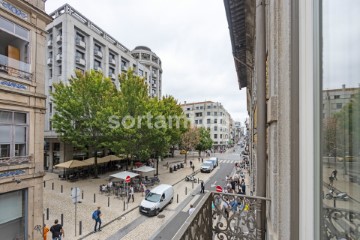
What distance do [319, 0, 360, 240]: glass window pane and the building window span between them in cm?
1085

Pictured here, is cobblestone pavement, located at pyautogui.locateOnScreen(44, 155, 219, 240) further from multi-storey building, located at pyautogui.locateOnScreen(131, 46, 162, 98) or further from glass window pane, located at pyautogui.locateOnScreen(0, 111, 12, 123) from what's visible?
multi-storey building, located at pyautogui.locateOnScreen(131, 46, 162, 98)

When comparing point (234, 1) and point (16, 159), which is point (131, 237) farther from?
point (234, 1)

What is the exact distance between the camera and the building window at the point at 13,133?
8555 millimetres

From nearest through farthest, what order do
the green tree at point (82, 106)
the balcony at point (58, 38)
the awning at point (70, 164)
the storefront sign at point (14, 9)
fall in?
1. the storefront sign at point (14, 9)
2. the awning at point (70, 164)
3. the green tree at point (82, 106)
4. the balcony at point (58, 38)

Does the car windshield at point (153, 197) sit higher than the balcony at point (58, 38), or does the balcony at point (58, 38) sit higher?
the balcony at point (58, 38)

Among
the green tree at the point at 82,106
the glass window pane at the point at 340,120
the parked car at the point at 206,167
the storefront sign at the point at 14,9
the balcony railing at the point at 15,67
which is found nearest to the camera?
the glass window pane at the point at 340,120

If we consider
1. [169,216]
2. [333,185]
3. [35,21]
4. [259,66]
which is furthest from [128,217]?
[333,185]

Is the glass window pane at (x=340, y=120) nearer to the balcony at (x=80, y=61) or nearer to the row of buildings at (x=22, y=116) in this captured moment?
the row of buildings at (x=22, y=116)

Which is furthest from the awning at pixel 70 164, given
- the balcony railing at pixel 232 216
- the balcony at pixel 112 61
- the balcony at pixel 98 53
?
the balcony at pixel 112 61

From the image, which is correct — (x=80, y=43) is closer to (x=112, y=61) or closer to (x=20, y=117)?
(x=112, y=61)

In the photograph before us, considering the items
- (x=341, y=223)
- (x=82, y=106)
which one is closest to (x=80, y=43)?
(x=82, y=106)

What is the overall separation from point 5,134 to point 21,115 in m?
1.07

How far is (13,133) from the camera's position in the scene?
8891 millimetres

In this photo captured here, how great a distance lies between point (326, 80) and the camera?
139 centimetres
